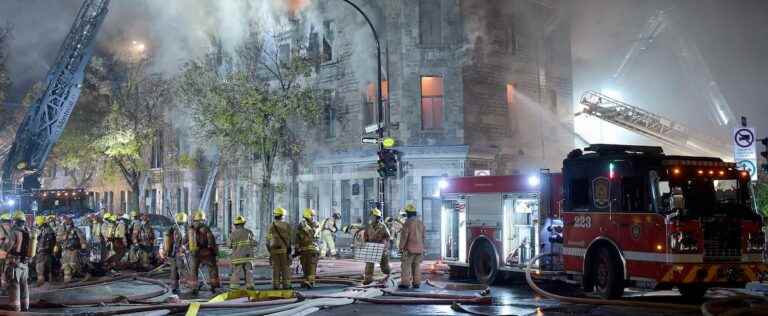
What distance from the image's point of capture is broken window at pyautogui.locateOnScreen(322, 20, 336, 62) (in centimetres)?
2980

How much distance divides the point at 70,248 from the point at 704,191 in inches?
535

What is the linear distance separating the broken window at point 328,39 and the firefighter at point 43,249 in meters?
14.8

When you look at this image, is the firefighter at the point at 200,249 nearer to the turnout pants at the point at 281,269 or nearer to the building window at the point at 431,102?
the turnout pants at the point at 281,269

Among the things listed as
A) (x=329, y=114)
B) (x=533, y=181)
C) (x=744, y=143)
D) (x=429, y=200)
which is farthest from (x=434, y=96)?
(x=533, y=181)

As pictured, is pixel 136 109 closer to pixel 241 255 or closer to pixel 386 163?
pixel 386 163

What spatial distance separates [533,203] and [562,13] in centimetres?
1807

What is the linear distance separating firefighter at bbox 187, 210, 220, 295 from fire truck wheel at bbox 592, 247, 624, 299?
695cm

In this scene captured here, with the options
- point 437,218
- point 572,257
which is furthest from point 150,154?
point 572,257

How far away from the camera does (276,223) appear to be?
14.2 m

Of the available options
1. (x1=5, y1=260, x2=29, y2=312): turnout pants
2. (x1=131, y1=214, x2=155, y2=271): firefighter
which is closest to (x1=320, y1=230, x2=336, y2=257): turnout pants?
(x1=131, y1=214, x2=155, y2=271): firefighter

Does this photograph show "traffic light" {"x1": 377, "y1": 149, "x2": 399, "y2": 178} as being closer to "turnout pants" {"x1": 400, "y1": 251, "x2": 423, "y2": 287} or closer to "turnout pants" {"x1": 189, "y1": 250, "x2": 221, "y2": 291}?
"turnout pants" {"x1": 400, "y1": 251, "x2": 423, "y2": 287}

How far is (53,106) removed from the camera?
26.2 meters

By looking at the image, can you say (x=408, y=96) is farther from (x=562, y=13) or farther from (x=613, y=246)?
(x=613, y=246)

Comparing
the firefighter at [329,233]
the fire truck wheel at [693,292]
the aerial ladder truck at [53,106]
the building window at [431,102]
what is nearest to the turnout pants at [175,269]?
the fire truck wheel at [693,292]
